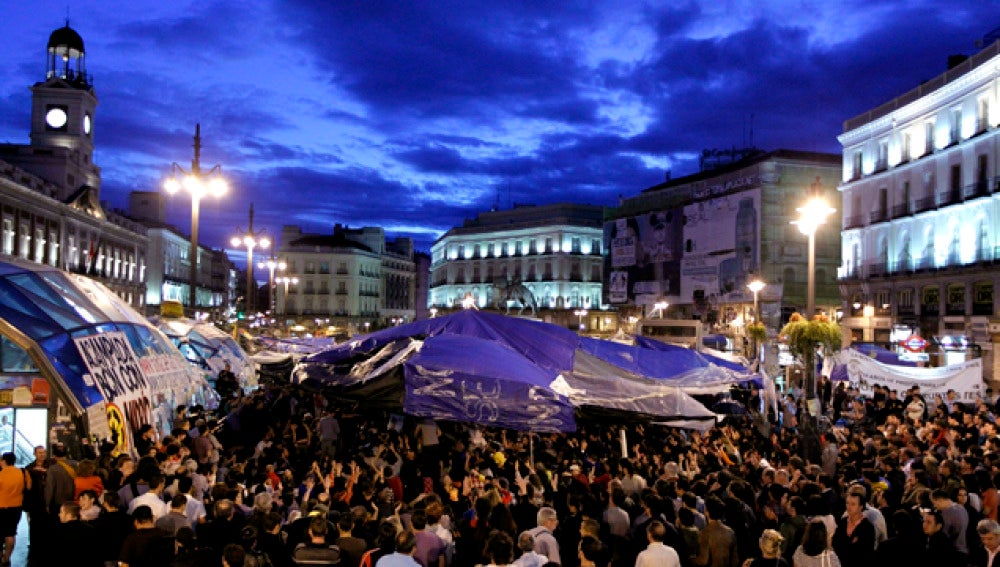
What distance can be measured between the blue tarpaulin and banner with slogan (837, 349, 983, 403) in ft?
25.1

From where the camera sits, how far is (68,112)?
62750 mm

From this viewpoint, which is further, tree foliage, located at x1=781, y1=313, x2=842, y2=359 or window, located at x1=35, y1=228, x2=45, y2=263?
window, located at x1=35, y1=228, x2=45, y2=263

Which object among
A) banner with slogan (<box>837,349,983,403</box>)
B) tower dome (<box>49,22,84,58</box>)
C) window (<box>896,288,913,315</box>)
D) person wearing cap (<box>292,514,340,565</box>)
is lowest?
person wearing cap (<box>292,514,340,565</box>)

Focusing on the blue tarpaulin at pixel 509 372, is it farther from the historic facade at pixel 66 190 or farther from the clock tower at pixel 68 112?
the clock tower at pixel 68 112

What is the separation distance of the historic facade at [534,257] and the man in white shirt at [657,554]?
82.4m

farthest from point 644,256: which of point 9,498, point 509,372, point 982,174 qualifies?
point 9,498

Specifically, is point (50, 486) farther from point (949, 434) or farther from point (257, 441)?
point (949, 434)

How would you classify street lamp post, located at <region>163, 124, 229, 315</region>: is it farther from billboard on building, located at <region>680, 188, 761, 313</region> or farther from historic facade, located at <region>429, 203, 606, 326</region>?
historic facade, located at <region>429, 203, 606, 326</region>

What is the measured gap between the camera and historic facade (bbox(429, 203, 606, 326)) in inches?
3578

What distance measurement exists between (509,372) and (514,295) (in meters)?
81.2

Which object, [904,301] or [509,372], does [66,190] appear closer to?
[904,301]

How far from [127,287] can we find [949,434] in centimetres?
6711

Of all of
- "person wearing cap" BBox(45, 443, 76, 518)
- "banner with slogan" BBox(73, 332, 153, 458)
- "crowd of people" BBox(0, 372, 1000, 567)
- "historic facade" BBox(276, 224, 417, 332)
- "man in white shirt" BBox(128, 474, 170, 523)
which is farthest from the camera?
"historic facade" BBox(276, 224, 417, 332)

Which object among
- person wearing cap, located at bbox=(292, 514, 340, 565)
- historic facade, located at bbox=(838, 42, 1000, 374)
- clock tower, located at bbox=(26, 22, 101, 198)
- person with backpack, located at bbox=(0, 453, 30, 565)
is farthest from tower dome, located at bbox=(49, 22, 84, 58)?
person wearing cap, located at bbox=(292, 514, 340, 565)
